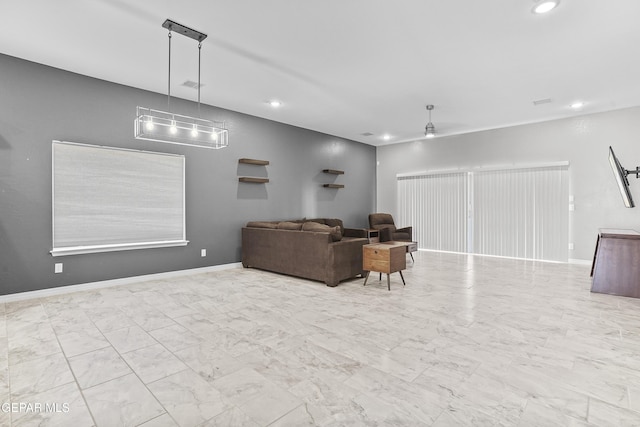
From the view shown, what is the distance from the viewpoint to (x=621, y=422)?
Answer: 1.69 m

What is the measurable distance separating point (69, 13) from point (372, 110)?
14.5ft

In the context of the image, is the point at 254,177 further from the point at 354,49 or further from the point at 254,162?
the point at 354,49

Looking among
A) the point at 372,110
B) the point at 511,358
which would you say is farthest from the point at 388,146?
the point at 511,358

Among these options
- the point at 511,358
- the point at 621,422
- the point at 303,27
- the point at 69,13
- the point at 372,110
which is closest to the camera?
the point at 621,422

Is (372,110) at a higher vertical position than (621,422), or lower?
higher

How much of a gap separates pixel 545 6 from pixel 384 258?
9.99ft

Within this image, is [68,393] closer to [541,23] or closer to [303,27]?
[303,27]

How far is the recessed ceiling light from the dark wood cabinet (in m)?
3.03

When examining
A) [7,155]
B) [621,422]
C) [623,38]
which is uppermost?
[623,38]

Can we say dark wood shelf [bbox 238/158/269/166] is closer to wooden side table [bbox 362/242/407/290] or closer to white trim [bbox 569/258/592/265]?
wooden side table [bbox 362/242/407/290]

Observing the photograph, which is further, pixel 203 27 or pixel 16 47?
pixel 16 47

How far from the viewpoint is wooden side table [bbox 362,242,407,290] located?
4371mm

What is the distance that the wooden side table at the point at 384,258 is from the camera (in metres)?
4.37

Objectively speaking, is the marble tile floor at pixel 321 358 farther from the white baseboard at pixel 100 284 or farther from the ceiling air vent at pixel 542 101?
the ceiling air vent at pixel 542 101
